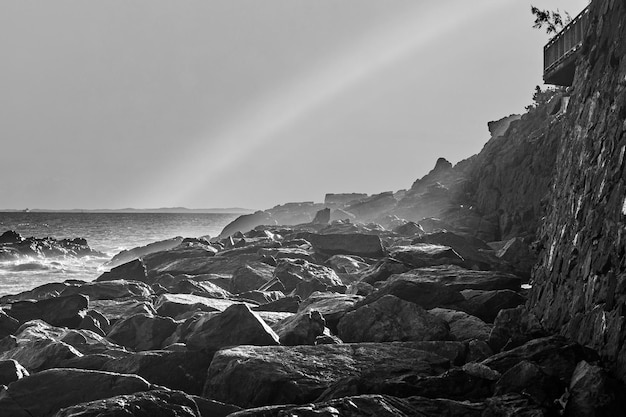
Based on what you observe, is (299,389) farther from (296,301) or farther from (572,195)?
(296,301)

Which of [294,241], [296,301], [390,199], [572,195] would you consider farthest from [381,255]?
[390,199]

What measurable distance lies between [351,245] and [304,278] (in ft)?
26.3

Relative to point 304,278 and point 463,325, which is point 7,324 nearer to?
point 304,278

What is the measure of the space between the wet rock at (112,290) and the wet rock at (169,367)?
10.7 meters

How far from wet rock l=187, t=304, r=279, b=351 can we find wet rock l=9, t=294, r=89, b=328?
22.7ft

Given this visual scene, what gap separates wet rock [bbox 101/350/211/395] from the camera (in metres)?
11.2

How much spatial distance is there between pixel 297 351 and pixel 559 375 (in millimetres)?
4361

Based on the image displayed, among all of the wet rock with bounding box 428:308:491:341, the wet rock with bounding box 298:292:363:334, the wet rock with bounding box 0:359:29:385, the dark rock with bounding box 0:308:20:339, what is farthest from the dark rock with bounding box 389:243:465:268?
the wet rock with bounding box 0:359:29:385

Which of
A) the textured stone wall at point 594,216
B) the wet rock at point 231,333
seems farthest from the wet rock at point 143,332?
the textured stone wall at point 594,216

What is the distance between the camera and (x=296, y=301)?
18047mm

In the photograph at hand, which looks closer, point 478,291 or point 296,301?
point 478,291

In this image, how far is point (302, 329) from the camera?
41.4ft

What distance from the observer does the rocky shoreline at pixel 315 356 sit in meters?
8.39

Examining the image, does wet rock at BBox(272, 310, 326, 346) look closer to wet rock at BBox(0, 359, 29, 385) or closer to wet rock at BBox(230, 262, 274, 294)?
wet rock at BBox(0, 359, 29, 385)
